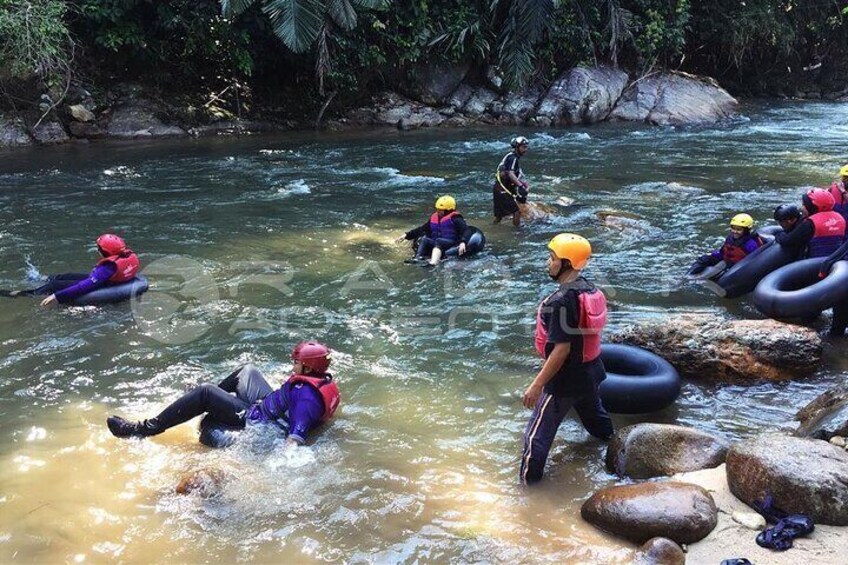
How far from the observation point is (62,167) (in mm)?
15219

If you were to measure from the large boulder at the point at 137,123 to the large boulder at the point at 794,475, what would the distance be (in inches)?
718

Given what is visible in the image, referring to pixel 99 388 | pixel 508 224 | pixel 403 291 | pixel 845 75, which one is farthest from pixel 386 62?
pixel 845 75

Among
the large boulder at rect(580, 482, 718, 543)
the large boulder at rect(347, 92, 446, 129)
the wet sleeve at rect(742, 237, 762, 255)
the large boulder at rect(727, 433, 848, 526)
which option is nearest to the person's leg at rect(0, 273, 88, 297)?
the large boulder at rect(580, 482, 718, 543)

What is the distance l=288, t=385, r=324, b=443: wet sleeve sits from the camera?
5.14m

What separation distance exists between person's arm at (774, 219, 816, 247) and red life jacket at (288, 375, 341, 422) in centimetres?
542

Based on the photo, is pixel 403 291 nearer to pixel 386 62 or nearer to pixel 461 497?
pixel 461 497

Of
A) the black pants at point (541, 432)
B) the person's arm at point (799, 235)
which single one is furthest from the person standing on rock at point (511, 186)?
the black pants at point (541, 432)

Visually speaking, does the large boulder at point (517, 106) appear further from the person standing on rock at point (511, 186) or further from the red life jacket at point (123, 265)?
the red life jacket at point (123, 265)

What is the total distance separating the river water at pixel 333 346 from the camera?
4.29 meters

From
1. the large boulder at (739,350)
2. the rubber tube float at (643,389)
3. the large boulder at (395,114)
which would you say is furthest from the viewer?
the large boulder at (395,114)

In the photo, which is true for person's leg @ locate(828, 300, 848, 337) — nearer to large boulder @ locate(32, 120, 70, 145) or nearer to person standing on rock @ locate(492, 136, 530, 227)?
person standing on rock @ locate(492, 136, 530, 227)

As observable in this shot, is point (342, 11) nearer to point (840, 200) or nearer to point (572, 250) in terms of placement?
point (840, 200)

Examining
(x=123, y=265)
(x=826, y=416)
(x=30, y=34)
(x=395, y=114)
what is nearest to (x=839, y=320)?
(x=826, y=416)

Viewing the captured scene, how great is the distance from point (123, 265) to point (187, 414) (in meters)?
3.48
